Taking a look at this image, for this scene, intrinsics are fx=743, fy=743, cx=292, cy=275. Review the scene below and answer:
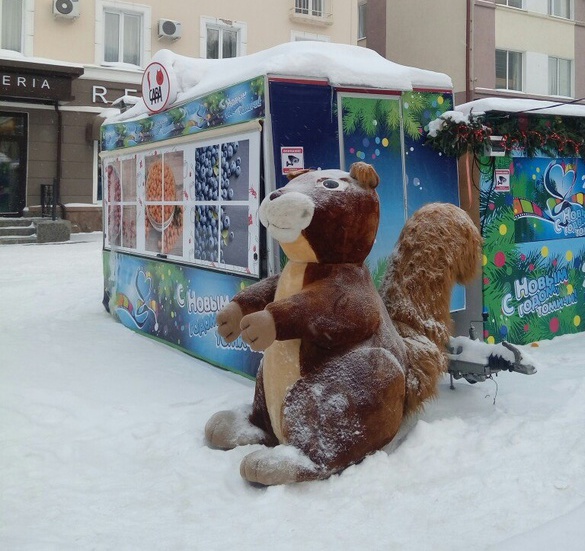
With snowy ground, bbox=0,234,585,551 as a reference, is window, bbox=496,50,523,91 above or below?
above

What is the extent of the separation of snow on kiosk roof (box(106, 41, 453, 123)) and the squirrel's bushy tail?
156 centimetres

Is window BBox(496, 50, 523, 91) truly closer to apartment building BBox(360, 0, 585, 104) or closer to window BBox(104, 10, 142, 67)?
apartment building BBox(360, 0, 585, 104)

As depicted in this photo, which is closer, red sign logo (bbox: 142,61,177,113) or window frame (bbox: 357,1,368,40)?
red sign logo (bbox: 142,61,177,113)

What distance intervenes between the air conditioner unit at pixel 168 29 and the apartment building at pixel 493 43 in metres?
8.20

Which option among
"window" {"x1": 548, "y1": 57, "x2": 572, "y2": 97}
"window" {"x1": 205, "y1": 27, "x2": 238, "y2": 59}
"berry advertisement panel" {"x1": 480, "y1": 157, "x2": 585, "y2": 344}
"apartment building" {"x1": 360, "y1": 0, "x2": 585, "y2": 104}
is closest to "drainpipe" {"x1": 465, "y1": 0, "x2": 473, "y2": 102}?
"apartment building" {"x1": 360, "y1": 0, "x2": 585, "y2": 104}

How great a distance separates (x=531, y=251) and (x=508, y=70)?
679 inches

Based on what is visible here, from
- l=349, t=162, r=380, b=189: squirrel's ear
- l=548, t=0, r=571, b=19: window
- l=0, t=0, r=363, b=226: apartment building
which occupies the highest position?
l=548, t=0, r=571, b=19: window

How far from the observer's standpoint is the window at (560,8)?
23453 mm

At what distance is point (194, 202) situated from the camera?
6.56 m

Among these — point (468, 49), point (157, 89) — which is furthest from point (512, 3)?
point (157, 89)

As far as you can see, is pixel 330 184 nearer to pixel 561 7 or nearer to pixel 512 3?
pixel 512 3

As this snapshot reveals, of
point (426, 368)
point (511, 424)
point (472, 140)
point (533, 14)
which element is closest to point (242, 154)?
point (472, 140)

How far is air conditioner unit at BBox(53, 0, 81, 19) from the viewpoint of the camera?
57.7ft

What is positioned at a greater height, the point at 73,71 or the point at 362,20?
the point at 362,20
